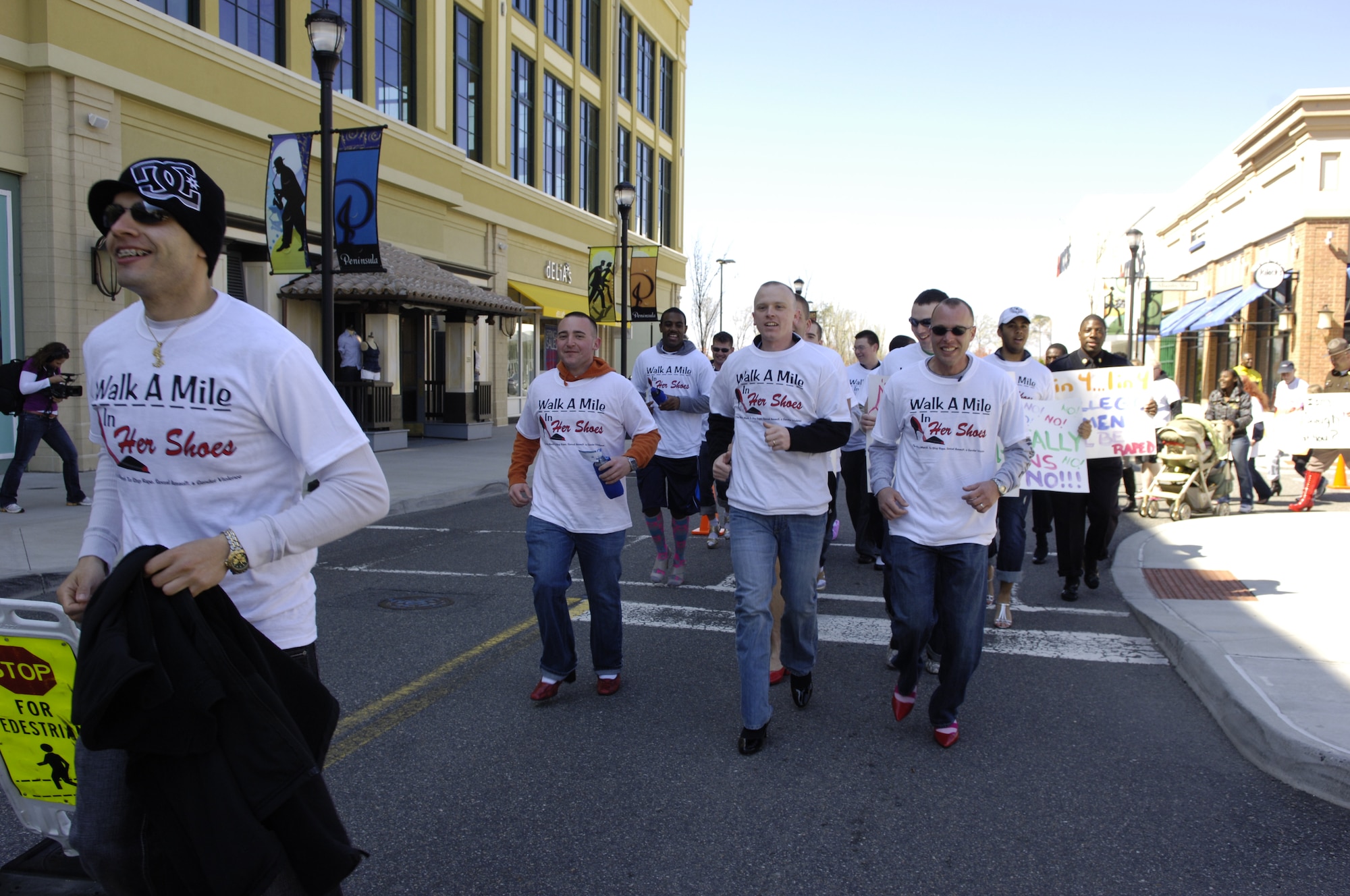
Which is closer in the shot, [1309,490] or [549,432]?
[549,432]

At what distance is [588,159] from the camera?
115 ft

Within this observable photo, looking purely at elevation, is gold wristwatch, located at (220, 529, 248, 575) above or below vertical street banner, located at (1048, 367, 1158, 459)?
below

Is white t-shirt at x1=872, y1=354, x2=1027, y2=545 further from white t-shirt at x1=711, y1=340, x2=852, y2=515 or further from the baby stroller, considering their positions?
the baby stroller

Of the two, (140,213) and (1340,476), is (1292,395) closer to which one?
(1340,476)

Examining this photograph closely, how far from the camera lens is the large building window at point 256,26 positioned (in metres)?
17.8

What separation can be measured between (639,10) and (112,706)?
3958 cm

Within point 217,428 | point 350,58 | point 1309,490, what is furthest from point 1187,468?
point 350,58

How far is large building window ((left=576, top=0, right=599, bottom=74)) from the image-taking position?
110ft

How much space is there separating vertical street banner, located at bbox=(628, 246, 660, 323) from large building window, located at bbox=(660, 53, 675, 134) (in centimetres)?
1783

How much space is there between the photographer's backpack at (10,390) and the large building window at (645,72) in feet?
99.1

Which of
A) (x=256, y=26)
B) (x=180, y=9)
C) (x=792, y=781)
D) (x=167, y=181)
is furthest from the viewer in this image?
(x=256, y=26)

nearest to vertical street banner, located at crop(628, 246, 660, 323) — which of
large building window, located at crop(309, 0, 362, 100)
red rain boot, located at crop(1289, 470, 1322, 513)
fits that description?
large building window, located at crop(309, 0, 362, 100)

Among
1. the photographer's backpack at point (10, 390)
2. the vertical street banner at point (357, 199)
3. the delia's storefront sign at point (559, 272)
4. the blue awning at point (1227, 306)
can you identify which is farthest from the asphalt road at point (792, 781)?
the blue awning at point (1227, 306)

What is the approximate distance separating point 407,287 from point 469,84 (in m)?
9.69
